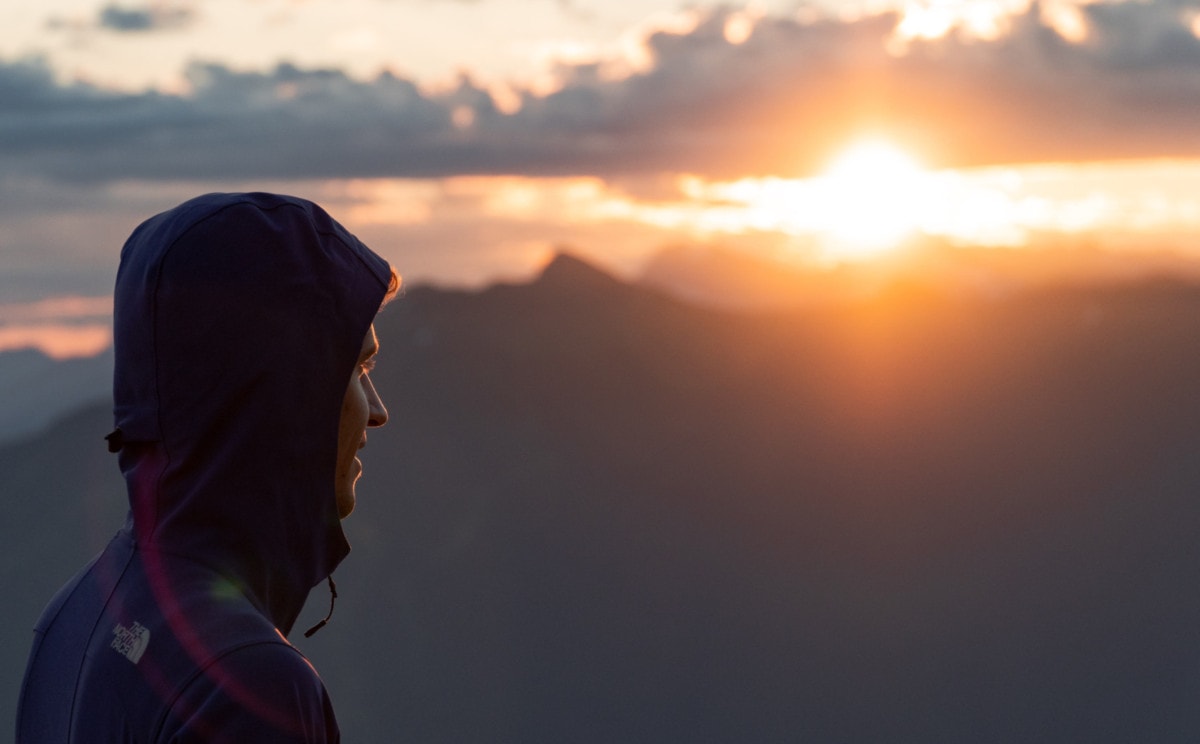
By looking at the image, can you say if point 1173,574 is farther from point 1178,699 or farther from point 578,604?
point 578,604

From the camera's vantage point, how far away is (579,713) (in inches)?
6058

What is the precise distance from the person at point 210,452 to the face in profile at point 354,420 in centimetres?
2

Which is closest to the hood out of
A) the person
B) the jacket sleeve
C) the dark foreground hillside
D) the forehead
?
the person

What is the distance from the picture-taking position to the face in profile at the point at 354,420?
2.76m

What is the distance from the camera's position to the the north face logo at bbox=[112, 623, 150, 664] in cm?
219

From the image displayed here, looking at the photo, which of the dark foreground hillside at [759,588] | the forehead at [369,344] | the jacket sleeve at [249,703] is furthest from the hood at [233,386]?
the dark foreground hillside at [759,588]

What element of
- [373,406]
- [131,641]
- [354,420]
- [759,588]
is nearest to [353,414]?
[354,420]

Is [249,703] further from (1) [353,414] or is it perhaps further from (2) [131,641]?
(1) [353,414]

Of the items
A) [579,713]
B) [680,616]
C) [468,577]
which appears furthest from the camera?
[468,577]

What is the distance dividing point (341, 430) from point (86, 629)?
70 centimetres

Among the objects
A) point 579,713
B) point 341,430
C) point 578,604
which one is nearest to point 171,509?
point 341,430

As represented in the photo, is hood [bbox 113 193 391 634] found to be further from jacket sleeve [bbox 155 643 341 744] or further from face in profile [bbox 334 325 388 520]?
jacket sleeve [bbox 155 643 341 744]

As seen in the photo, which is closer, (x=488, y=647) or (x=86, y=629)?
(x=86, y=629)

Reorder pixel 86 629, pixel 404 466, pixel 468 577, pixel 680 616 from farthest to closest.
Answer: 1. pixel 404 466
2. pixel 468 577
3. pixel 680 616
4. pixel 86 629
